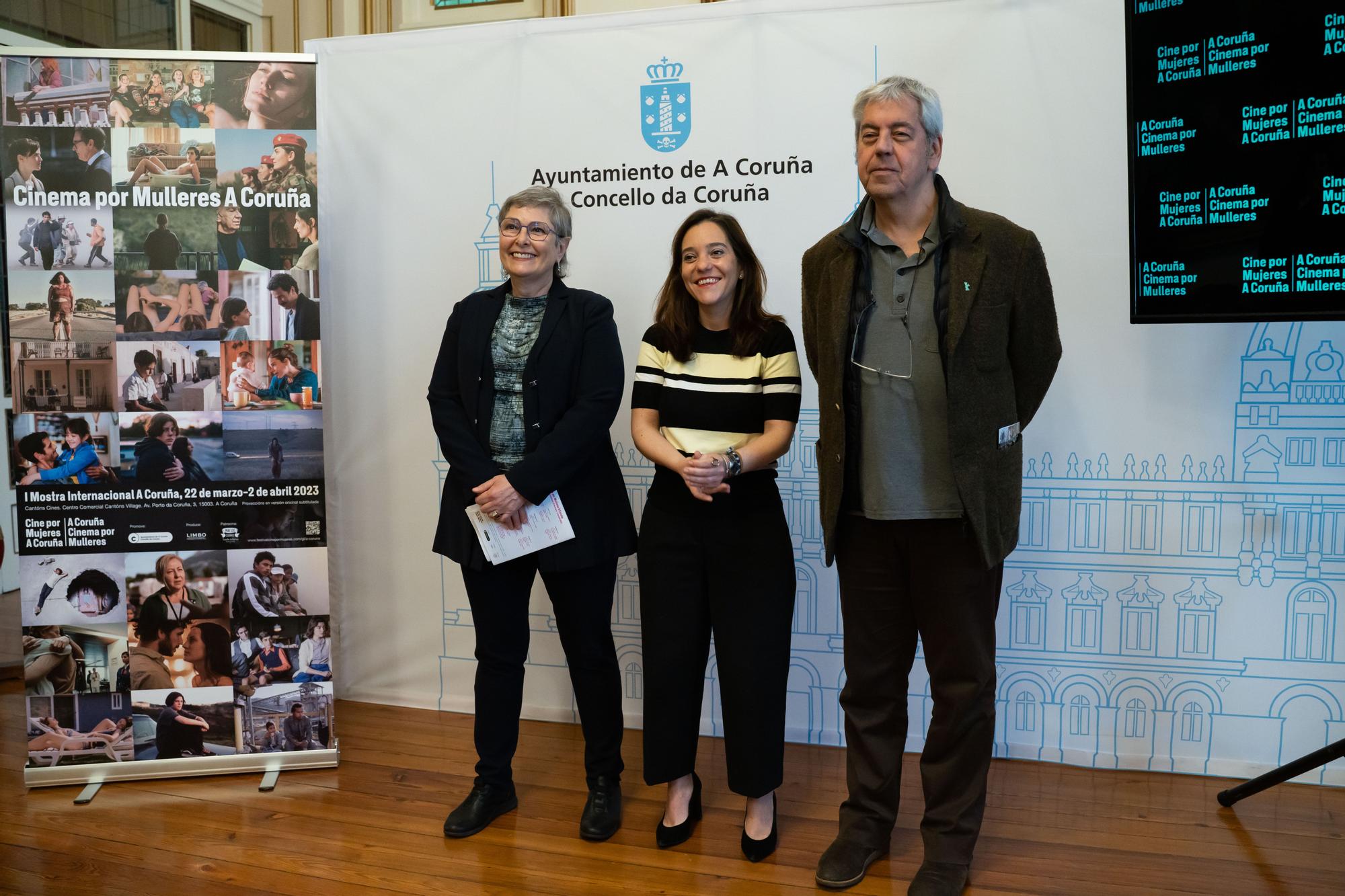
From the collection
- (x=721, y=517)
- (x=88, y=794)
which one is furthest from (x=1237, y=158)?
(x=88, y=794)

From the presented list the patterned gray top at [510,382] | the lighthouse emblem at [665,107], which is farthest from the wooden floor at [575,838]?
the lighthouse emblem at [665,107]

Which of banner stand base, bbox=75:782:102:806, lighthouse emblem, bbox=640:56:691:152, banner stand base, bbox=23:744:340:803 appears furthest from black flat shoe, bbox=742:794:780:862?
lighthouse emblem, bbox=640:56:691:152

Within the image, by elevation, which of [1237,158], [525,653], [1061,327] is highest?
[1237,158]

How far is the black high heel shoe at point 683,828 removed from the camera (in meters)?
2.56

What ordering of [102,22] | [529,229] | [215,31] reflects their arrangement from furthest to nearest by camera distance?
[215,31] → [102,22] → [529,229]

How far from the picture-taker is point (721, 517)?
2.44 m

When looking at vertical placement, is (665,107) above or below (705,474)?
above

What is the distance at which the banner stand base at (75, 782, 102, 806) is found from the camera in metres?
2.85

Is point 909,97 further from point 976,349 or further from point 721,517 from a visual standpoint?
point 721,517

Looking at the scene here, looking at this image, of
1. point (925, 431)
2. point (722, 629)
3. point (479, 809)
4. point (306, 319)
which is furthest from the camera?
point (306, 319)

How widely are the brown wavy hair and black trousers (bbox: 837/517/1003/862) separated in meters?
0.52

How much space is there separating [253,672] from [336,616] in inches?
28.6

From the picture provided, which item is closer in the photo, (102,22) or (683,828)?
(683,828)

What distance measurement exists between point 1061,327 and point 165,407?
268cm
